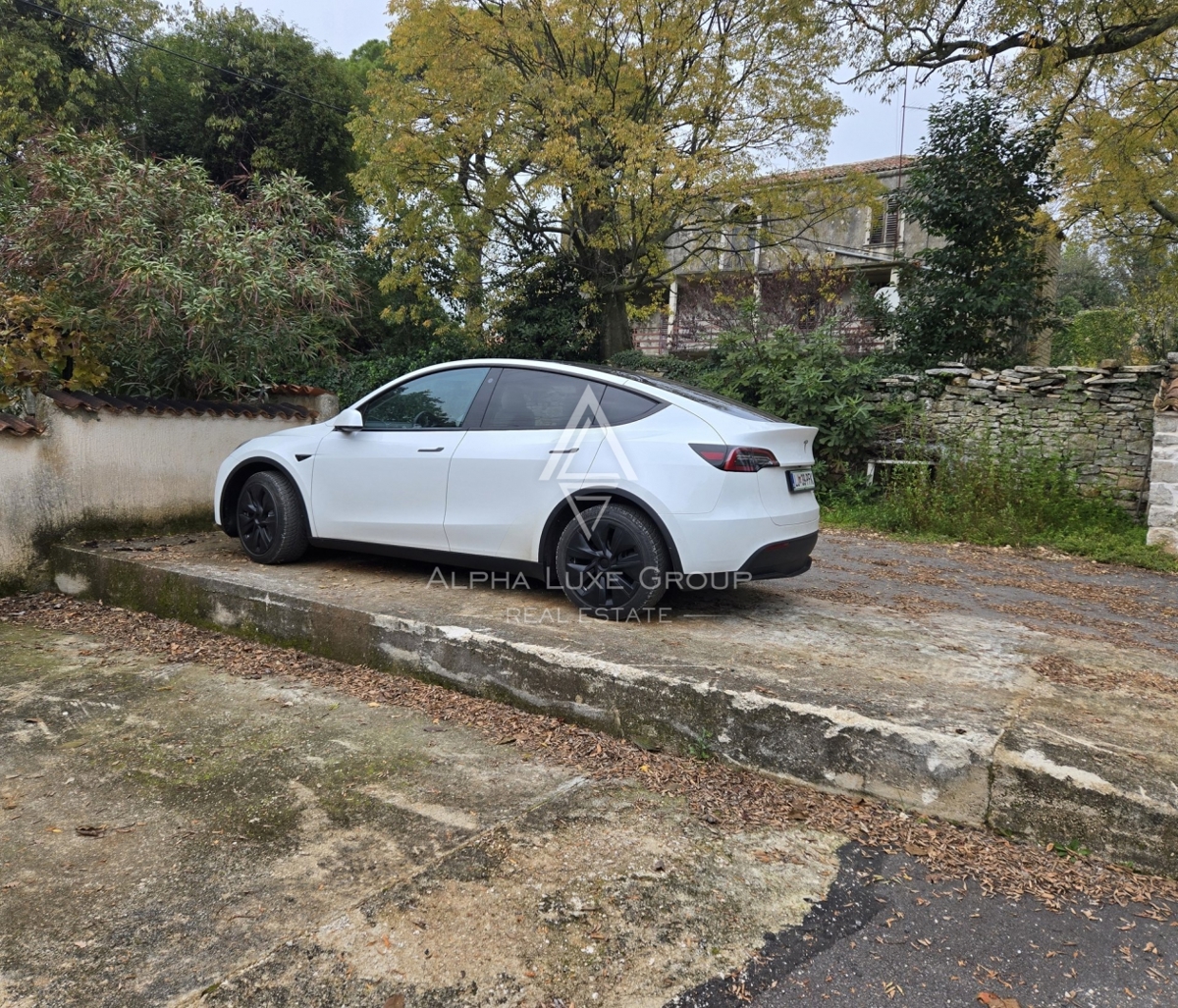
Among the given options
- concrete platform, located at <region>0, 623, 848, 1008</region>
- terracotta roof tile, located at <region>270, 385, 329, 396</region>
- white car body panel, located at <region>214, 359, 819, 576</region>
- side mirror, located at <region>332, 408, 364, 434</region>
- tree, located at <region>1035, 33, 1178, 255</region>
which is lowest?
concrete platform, located at <region>0, 623, 848, 1008</region>

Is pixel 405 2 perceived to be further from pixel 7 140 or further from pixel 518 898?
pixel 518 898

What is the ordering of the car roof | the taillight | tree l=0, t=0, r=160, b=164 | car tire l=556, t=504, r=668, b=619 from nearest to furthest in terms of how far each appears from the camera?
the taillight
car tire l=556, t=504, r=668, b=619
the car roof
tree l=0, t=0, r=160, b=164

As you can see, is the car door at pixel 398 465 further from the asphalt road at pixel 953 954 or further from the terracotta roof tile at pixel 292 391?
the asphalt road at pixel 953 954

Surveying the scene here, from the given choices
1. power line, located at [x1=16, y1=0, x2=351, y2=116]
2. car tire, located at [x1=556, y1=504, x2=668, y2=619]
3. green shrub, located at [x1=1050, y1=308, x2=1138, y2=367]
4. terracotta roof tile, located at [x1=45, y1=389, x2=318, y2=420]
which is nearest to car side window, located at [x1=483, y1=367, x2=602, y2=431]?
car tire, located at [x1=556, y1=504, x2=668, y2=619]

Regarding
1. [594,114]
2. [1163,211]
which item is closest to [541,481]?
[594,114]

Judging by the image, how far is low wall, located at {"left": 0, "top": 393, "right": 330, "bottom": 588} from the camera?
499cm

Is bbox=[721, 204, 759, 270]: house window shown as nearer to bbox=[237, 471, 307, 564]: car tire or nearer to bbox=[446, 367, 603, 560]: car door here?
bbox=[446, 367, 603, 560]: car door

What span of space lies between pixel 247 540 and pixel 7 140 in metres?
16.1

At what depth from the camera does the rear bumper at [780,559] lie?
3625 mm

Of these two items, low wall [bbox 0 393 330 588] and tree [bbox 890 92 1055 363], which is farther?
tree [bbox 890 92 1055 363]

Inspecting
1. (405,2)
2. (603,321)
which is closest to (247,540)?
(603,321)

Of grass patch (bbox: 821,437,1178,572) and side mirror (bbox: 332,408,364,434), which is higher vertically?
side mirror (bbox: 332,408,364,434)

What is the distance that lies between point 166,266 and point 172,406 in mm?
1070

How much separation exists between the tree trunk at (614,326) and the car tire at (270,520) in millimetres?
10814
